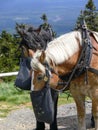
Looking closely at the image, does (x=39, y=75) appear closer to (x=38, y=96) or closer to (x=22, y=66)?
(x=38, y=96)

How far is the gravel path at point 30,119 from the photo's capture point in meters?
7.25

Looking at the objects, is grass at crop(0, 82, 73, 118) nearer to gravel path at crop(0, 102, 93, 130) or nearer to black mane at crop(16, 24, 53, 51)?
gravel path at crop(0, 102, 93, 130)

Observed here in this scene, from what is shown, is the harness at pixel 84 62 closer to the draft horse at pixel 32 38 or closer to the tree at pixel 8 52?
the draft horse at pixel 32 38

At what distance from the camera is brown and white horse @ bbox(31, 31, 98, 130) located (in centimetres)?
501

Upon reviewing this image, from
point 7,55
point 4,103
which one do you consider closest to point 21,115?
point 4,103

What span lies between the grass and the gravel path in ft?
1.07

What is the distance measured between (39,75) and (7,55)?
86.0ft

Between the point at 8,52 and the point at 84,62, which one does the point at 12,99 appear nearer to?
the point at 84,62

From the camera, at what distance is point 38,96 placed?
5.17 metres

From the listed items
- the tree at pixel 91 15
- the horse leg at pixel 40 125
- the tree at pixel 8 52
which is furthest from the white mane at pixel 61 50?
the tree at pixel 91 15

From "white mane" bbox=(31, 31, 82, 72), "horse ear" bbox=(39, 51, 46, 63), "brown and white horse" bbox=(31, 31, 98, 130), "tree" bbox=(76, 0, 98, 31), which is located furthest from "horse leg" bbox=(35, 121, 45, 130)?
"tree" bbox=(76, 0, 98, 31)

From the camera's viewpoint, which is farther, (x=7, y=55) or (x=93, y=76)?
(x=7, y=55)

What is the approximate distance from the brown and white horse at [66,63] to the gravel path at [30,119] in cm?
170

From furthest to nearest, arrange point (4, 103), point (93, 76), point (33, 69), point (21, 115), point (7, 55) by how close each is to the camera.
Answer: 1. point (7, 55)
2. point (4, 103)
3. point (21, 115)
4. point (93, 76)
5. point (33, 69)
